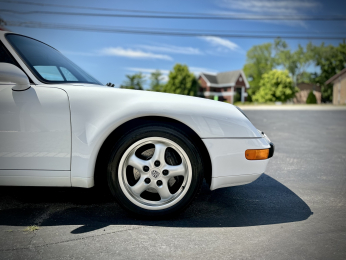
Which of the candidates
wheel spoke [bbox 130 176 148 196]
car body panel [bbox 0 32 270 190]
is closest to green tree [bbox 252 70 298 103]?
car body panel [bbox 0 32 270 190]

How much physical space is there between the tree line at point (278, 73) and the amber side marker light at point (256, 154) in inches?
2162

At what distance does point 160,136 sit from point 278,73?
60052 mm

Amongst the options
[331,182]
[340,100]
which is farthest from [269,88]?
[331,182]

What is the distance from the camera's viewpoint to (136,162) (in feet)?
7.54

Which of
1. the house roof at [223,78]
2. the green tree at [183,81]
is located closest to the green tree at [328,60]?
the house roof at [223,78]

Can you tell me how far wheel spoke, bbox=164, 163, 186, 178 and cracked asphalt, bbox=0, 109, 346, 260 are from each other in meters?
0.39

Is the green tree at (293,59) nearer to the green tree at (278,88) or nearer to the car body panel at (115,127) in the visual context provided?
the green tree at (278,88)

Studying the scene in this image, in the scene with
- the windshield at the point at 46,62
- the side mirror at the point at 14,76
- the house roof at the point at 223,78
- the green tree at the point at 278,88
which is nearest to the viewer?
the side mirror at the point at 14,76

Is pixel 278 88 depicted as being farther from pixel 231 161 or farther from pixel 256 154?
pixel 231 161

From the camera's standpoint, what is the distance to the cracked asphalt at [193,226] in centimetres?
186

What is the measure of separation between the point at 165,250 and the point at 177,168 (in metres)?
0.65

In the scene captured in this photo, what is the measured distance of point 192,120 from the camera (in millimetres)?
2277

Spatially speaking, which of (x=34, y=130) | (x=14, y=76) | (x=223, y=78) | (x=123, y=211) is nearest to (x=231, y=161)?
(x=123, y=211)

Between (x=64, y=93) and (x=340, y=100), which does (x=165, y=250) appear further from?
(x=340, y=100)
